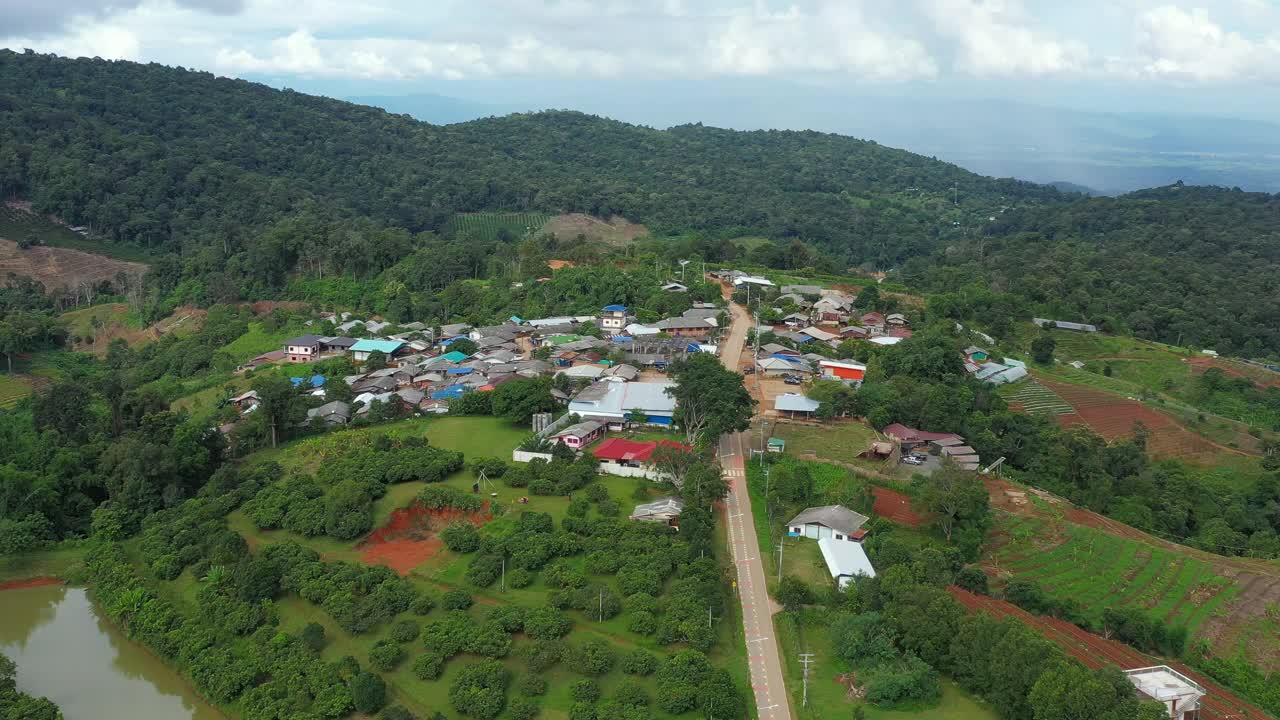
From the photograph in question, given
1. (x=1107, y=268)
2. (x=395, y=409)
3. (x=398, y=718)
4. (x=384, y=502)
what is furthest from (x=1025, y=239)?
(x=398, y=718)

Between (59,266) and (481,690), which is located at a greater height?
(59,266)

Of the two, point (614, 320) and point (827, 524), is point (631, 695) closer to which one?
point (827, 524)

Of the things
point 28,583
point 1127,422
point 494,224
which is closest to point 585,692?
point 28,583

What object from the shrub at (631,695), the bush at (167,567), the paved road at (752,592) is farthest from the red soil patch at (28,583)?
the paved road at (752,592)

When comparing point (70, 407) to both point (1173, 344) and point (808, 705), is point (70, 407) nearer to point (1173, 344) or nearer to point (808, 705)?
point (808, 705)

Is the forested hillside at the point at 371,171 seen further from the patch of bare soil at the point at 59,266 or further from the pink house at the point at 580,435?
the pink house at the point at 580,435

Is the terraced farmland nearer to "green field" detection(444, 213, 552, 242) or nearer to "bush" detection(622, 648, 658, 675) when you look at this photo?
"bush" detection(622, 648, 658, 675)

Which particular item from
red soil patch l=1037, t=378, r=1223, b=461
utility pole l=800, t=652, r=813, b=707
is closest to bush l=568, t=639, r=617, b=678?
utility pole l=800, t=652, r=813, b=707
